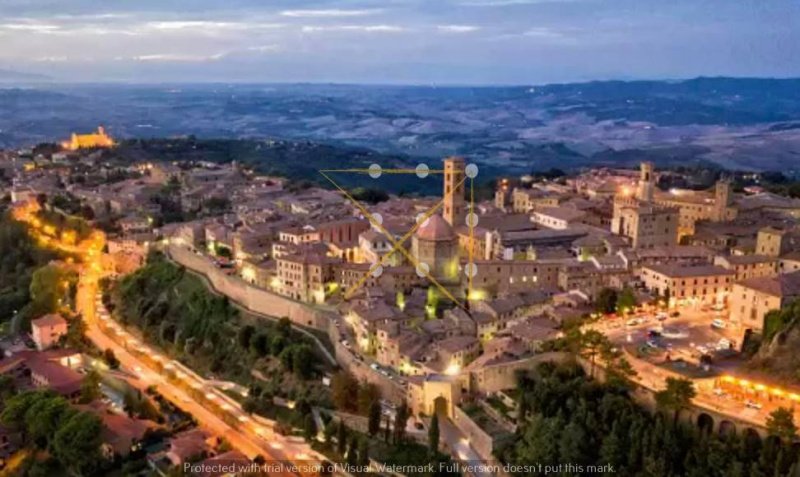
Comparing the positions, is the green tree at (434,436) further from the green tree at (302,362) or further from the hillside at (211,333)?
the green tree at (302,362)

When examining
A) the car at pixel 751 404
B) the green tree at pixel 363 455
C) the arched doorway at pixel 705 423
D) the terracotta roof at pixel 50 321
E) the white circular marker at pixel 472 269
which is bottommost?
the terracotta roof at pixel 50 321

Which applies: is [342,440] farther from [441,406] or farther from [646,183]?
[646,183]

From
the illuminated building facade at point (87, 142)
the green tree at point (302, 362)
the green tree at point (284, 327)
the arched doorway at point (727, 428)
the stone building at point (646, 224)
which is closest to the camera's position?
the arched doorway at point (727, 428)

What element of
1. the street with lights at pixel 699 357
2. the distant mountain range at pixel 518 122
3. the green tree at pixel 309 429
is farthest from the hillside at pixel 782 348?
the distant mountain range at pixel 518 122

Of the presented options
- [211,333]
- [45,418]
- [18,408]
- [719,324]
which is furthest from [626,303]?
[18,408]

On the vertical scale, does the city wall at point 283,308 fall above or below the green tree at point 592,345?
below

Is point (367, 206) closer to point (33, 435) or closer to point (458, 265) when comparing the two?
point (458, 265)

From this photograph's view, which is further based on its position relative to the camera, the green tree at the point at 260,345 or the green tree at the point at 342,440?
the green tree at the point at 260,345

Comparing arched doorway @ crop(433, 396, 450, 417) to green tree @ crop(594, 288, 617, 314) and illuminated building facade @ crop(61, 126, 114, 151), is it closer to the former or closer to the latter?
green tree @ crop(594, 288, 617, 314)
